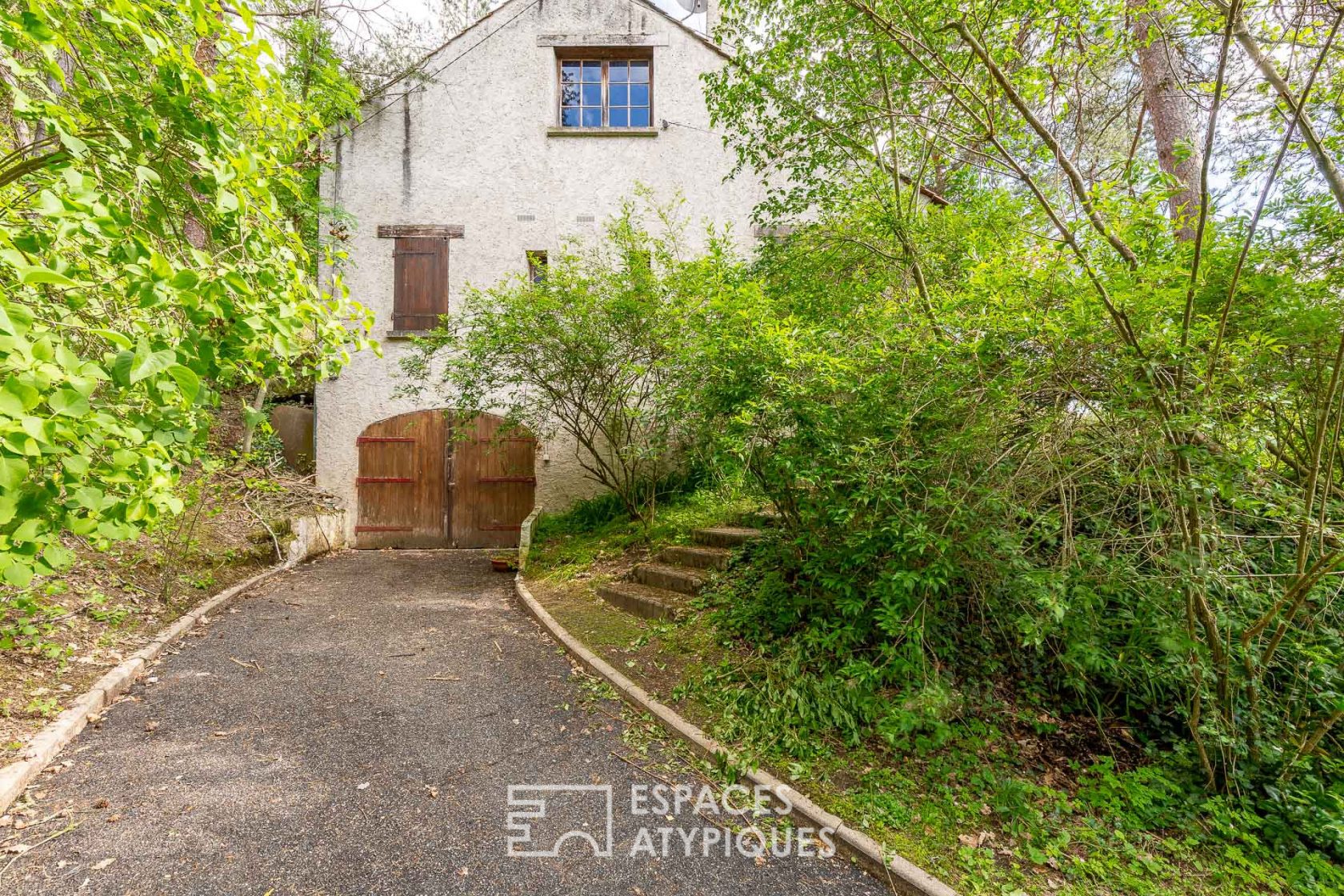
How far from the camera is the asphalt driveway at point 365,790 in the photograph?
2143mm

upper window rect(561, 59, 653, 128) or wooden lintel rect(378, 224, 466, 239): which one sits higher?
upper window rect(561, 59, 653, 128)

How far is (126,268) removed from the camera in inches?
58.8

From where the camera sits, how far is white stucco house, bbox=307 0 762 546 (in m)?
8.46

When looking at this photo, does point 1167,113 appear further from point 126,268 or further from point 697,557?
point 126,268

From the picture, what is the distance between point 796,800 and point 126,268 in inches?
125

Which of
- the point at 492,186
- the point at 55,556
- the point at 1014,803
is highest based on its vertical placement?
the point at 492,186

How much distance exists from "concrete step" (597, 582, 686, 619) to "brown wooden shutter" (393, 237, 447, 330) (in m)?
5.39

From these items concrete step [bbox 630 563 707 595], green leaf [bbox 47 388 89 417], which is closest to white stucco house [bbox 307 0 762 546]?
concrete step [bbox 630 563 707 595]

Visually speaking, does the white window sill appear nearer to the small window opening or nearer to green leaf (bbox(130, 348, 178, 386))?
the small window opening

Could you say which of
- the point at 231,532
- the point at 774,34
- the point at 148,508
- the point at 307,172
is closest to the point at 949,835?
the point at 148,508

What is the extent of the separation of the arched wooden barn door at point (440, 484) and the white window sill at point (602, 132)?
4553 mm

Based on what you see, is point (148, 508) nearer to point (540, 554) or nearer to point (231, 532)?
point (540, 554)

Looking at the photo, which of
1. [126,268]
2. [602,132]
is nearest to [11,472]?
[126,268]

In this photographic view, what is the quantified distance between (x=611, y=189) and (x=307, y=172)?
4.61 m
